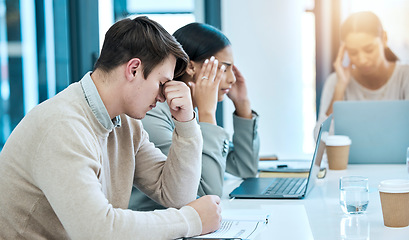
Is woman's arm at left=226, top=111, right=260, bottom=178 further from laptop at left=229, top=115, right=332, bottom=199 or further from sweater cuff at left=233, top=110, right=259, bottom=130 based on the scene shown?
laptop at left=229, top=115, right=332, bottom=199

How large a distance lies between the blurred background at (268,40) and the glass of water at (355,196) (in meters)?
2.29

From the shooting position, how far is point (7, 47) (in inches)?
116

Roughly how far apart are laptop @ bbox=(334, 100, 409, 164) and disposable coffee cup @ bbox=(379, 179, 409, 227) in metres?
1.06

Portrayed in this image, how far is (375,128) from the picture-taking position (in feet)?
7.41

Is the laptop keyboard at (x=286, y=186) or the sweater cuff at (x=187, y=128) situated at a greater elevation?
the sweater cuff at (x=187, y=128)

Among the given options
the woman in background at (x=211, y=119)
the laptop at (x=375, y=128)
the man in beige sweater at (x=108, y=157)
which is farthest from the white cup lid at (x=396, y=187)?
the laptop at (x=375, y=128)

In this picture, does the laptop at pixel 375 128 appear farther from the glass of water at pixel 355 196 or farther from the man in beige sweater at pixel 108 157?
the man in beige sweater at pixel 108 157

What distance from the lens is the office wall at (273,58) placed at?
392cm

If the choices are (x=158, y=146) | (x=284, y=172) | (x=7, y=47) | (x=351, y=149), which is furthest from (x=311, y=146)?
(x=158, y=146)

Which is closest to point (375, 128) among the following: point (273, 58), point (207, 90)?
point (207, 90)

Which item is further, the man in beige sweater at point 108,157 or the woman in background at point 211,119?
the woman in background at point 211,119

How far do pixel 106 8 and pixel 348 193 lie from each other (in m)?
2.68

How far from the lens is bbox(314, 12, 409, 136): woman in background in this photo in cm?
366

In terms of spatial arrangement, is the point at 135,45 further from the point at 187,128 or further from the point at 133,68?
the point at 187,128
